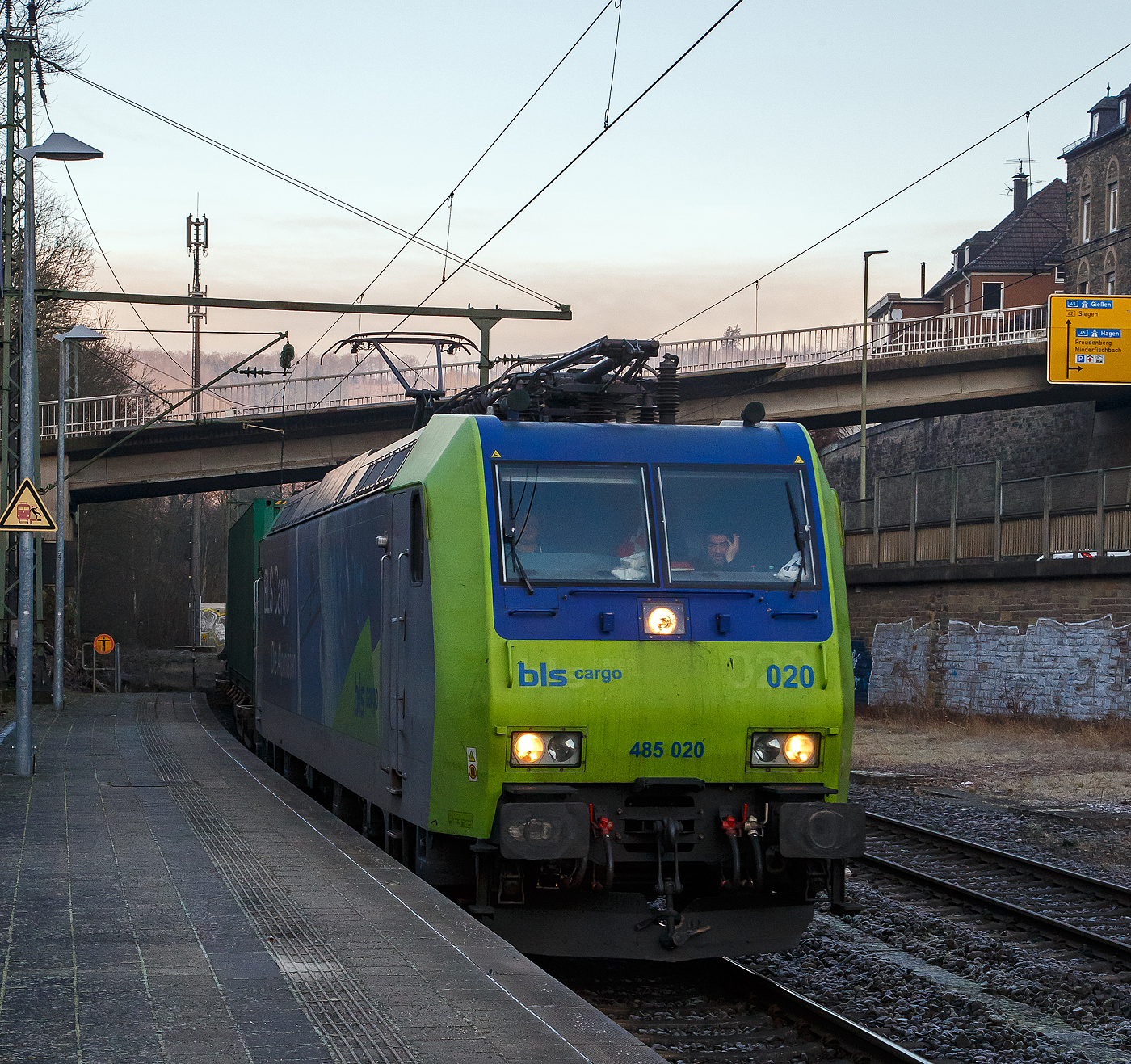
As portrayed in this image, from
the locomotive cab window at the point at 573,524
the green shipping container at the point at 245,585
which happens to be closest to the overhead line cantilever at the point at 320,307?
the green shipping container at the point at 245,585

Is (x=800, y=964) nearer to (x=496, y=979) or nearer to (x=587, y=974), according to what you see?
(x=587, y=974)

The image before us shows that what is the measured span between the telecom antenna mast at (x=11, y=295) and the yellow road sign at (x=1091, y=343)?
1930 centimetres

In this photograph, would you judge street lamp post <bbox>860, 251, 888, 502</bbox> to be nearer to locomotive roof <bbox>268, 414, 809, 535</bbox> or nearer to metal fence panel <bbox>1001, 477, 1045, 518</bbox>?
metal fence panel <bbox>1001, 477, 1045, 518</bbox>

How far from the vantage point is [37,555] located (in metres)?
19.0

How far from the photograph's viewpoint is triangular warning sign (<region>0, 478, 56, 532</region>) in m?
15.8

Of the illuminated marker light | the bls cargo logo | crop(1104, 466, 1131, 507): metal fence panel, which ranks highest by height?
crop(1104, 466, 1131, 507): metal fence panel

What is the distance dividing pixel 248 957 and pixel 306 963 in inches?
12.1

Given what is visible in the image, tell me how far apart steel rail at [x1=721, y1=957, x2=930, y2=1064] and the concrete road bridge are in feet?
88.6

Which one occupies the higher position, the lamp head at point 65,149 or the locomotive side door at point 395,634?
the lamp head at point 65,149

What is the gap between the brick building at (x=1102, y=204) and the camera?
51.1 metres

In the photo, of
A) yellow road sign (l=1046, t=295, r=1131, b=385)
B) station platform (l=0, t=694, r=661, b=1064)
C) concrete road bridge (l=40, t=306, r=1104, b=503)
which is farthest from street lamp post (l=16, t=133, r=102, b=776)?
yellow road sign (l=1046, t=295, r=1131, b=385)

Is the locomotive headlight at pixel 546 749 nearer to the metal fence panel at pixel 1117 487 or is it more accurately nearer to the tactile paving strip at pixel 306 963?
the tactile paving strip at pixel 306 963

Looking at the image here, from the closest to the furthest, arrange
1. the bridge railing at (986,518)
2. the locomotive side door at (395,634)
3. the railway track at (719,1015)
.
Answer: the railway track at (719,1015) < the locomotive side door at (395,634) < the bridge railing at (986,518)

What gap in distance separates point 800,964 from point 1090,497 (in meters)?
19.5
